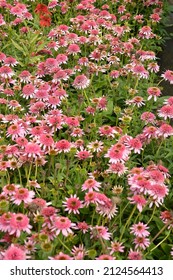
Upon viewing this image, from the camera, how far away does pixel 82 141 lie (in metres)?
2.97

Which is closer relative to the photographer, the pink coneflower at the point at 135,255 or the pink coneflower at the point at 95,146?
the pink coneflower at the point at 135,255

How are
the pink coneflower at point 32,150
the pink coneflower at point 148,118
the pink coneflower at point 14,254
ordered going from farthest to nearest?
the pink coneflower at point 148,118, the pink coneflower at point 32,150, the pink coneflower at point 14,254

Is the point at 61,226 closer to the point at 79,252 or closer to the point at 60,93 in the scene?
the point at 79,252

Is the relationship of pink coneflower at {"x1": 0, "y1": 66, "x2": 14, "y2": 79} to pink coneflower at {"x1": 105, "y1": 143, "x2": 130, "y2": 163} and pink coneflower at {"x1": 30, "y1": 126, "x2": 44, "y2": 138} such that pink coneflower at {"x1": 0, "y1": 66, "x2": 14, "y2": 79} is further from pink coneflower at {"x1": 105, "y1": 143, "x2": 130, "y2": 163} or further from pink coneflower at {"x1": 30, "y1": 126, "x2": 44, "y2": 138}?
pink coneflower at {"x1": 105, "y1": 143, "x2": 130, "y2": 163}

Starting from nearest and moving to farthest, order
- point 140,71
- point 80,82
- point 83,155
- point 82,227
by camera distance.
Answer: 1. point 82,227
2. point 83,155
3. point 80,82
4. point 140,71

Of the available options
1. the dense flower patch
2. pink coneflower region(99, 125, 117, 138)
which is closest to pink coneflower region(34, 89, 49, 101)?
the dense flower patch

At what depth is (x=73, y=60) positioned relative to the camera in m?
4.08

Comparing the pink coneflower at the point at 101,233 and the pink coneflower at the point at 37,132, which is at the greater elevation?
the pink coneflower at the point at 37,132

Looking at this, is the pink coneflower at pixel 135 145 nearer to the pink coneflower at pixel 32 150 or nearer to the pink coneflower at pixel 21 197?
the pink coneflower at pixel 32 150

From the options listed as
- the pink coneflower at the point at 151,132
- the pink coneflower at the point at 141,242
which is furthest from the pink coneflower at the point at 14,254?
the pink coneflower at the point at 151,132

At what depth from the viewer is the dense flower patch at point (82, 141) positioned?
2.37 meters

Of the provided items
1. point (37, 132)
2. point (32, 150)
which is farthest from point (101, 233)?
point (37, 132)

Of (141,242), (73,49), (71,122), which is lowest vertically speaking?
(141,242)

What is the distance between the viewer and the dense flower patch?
93.1 inches
